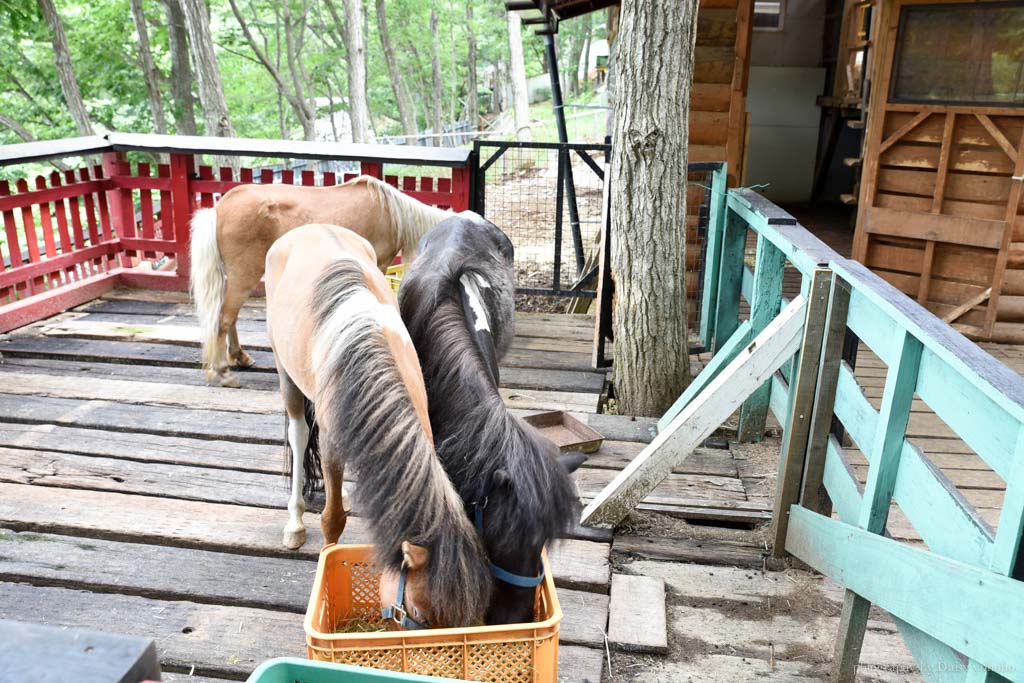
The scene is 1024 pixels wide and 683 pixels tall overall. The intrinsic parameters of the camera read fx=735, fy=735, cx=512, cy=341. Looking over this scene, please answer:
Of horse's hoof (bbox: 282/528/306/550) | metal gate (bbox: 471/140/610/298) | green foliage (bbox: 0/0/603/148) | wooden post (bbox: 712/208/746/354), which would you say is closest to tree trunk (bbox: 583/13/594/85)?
green foliage (bbox: 0/0/603/148)

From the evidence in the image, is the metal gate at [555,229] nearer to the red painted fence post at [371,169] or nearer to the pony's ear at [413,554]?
the red painted fence post at [371,169]

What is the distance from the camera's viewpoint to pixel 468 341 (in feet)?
7.45

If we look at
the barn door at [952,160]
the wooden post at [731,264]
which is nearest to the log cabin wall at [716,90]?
the wooden post at [731,264]

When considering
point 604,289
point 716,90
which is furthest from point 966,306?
point 604,289

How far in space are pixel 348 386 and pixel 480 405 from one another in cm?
38

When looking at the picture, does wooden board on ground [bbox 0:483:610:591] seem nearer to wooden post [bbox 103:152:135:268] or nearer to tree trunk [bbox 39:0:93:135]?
wooden post [bbox 103:152:135:268]

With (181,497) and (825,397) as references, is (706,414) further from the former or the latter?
(181,497)

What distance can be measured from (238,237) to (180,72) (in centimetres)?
1022

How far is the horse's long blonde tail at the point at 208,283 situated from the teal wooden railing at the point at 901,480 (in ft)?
9.46

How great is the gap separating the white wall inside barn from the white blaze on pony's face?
768 centimetres

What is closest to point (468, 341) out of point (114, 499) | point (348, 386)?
point (348, 386)

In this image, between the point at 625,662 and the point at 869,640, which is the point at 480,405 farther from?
the point at 869,640

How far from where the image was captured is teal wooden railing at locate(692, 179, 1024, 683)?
54.1 inches

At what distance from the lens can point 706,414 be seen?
265 centimetres
